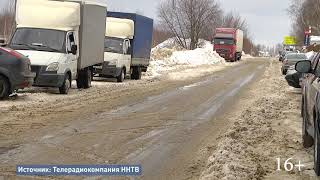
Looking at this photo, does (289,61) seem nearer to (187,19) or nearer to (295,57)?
(295,57)

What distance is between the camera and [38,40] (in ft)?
55.5

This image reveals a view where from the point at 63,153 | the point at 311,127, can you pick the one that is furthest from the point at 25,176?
the point at 311,127

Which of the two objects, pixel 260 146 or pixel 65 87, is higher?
pixel 65 87

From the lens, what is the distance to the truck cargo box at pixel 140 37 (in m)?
25.9

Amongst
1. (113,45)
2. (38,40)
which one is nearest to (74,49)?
(38,40)

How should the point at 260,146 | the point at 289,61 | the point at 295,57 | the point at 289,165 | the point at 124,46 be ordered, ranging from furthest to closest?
the point at 295,57 → the point at 289,61 → the point at 124,46 → the point at 260,146 → the point at 289,165

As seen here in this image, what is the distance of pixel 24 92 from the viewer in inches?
655

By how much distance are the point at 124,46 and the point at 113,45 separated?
0.55m

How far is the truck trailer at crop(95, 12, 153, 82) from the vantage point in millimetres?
23312

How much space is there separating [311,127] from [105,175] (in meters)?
2.78

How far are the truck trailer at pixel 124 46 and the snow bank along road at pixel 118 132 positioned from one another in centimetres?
695

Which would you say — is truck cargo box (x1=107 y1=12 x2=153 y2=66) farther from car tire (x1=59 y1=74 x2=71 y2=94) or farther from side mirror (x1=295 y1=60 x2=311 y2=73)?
side mirror (x1=295 y1=60 x2=311 y2=73)

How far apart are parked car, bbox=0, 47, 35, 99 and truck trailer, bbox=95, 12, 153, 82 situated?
8.56 m

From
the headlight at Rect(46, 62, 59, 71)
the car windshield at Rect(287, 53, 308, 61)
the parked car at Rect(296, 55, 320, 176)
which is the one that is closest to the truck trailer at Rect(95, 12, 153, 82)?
the headlight at Rect(46, 62, 59, 71)
